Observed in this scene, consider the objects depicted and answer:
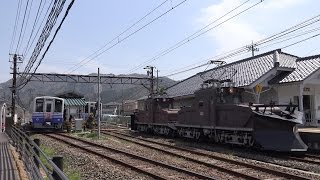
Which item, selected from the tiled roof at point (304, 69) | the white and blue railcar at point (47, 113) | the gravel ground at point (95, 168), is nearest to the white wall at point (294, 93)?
the tiled roof at point (304, 69)

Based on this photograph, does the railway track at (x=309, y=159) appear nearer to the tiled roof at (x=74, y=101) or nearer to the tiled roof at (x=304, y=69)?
the tiled roof at (x=304, y=69)

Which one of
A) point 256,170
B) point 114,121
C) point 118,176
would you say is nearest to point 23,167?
point 118,176

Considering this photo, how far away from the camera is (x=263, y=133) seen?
56.6ft

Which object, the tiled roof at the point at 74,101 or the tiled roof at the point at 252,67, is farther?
the tiled roof at the point at 74,101

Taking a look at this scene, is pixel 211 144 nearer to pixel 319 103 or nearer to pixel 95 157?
pixel 95 157

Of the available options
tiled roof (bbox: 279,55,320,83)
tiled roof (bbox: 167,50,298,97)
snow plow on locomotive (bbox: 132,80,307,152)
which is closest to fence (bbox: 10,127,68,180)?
snow plow on locomotive (bbox: 132,80,307,152)

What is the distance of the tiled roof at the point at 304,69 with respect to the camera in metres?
26.6

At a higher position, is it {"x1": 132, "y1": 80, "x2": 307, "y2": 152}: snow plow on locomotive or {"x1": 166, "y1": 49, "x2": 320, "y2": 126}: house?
{"x1": 166, "y1": 49, "x2": 320, "y2": 126}: house

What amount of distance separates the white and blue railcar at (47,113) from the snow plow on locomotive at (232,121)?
9.15m

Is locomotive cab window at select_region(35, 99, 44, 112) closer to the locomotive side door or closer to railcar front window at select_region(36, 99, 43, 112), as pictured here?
railcar front window at select_region(36, 99, 43, 112)

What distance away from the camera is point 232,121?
742 inches

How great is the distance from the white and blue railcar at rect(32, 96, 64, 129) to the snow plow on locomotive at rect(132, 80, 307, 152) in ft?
30.0

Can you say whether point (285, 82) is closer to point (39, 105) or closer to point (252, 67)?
point (252, 67)

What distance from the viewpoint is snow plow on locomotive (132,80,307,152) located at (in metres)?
17.1
